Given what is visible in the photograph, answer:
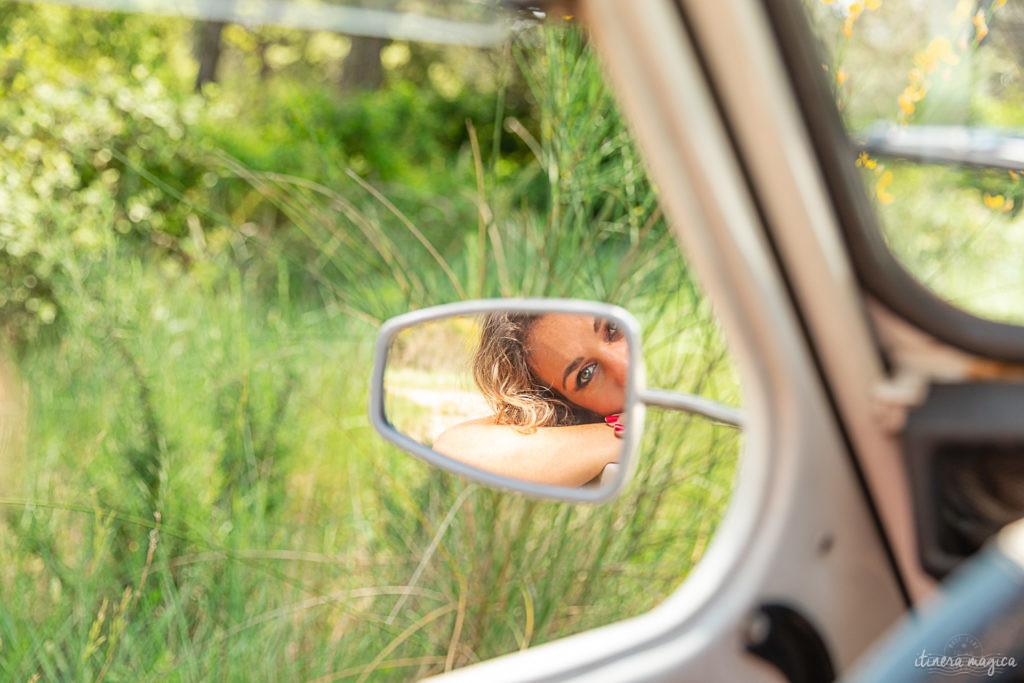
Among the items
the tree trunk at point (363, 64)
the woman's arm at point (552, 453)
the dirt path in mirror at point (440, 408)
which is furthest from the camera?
the tree trunk at point (363, 64)

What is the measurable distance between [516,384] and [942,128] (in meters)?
0.48

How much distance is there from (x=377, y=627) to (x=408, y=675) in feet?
0.44

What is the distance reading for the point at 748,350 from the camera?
0.79m

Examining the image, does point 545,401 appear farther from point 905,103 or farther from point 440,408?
point 905,103

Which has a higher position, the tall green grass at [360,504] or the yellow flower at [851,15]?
the yellow flower at [851,15]

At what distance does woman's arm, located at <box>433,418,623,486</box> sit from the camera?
0.93 meters

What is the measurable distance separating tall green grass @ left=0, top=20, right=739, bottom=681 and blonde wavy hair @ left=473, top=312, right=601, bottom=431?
83cm

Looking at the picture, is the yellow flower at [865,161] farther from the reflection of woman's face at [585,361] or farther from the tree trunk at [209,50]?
the tree trunk at [209,50]

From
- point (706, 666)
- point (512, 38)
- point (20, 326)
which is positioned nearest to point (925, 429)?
point (706, 666)

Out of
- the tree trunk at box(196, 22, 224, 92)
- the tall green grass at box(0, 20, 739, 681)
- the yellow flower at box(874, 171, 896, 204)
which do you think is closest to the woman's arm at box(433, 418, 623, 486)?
the yellow flower at box(874, 171, 896, 204)

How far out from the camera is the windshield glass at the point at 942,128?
74 centimetres

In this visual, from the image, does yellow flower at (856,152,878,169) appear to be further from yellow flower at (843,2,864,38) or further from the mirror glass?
the mirror glass

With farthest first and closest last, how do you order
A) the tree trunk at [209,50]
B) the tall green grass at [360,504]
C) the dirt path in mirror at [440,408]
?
the tree trunk at [209,50] < the tall green grass at [360,504] < the dirt path in mirror at [440,408]

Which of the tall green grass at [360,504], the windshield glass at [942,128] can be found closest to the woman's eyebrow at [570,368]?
the windshield glass at [942,128]
